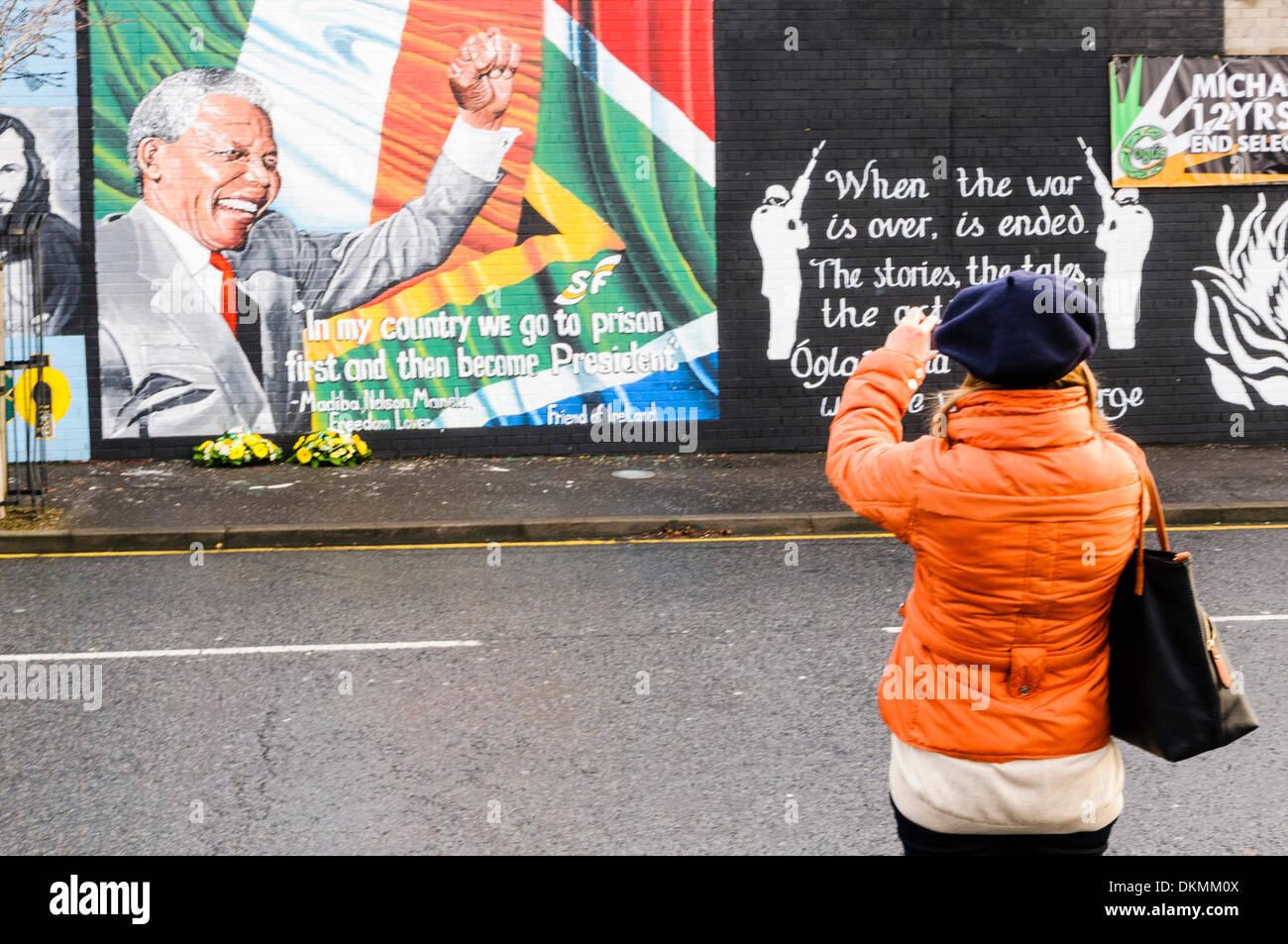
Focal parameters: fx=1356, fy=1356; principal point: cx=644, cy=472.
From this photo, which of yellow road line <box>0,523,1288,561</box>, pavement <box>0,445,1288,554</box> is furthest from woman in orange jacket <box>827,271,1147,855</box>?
pavement <box>0,445,1288,554</box>

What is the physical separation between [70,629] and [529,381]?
22.5ft

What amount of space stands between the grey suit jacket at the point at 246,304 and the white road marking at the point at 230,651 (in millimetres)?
6846

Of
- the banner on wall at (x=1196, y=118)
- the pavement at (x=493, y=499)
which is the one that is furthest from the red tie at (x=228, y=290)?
the banner on wall at (x=1196, y=118)

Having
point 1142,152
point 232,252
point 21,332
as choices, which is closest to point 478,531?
point 232,252

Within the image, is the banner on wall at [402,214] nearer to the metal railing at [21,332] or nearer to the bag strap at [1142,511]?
the metal railing at [21,332]

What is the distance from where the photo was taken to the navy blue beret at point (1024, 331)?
265 cm

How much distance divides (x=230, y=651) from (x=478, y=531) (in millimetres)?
3487

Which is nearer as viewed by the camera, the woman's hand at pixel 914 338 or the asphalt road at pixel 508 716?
the woman's hand at pixel 914 338

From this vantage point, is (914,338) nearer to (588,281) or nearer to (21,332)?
(588,281)

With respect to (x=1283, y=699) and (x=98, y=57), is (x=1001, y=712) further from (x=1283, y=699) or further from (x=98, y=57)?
(x=98, y=57)

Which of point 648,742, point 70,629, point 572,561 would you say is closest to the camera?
point 648,742

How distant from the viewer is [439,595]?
28.2 feet

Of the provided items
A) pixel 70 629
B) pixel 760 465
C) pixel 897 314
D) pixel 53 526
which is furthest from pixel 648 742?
pixel 897 314

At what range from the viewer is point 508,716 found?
6.10 metres
